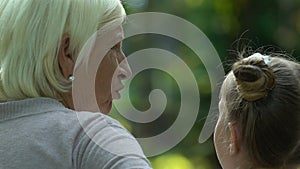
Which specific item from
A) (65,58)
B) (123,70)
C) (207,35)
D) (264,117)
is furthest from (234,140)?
(207,35)

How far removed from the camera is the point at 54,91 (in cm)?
93

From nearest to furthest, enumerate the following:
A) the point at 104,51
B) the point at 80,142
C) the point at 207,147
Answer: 1. the point at 80,142
2. the point at 104,51
3. the point at 207,147

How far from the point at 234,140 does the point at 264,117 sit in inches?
2.6

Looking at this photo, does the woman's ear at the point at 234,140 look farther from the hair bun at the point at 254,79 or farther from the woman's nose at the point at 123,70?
the woman's nose at the point at 123,70

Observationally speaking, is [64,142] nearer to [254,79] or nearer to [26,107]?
[26,107]

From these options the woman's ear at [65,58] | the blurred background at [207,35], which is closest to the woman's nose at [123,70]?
the woman's ear at [65,58]

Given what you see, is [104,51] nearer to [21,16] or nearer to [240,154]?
[21,16]

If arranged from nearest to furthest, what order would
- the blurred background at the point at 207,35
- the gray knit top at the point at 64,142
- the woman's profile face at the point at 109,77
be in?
the gray knit top at the point at 64,142 → the woman's profile face at the point at 109,77 → the blurred background at the point at 207,35

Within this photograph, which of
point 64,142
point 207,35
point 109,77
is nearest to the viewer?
point 64,142

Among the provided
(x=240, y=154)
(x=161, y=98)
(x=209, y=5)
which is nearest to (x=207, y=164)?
(x=161, y=98)

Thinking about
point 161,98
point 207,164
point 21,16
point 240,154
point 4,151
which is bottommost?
point 207,164

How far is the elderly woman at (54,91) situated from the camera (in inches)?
33.5

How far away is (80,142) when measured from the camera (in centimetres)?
85

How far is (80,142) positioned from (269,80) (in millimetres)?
374
